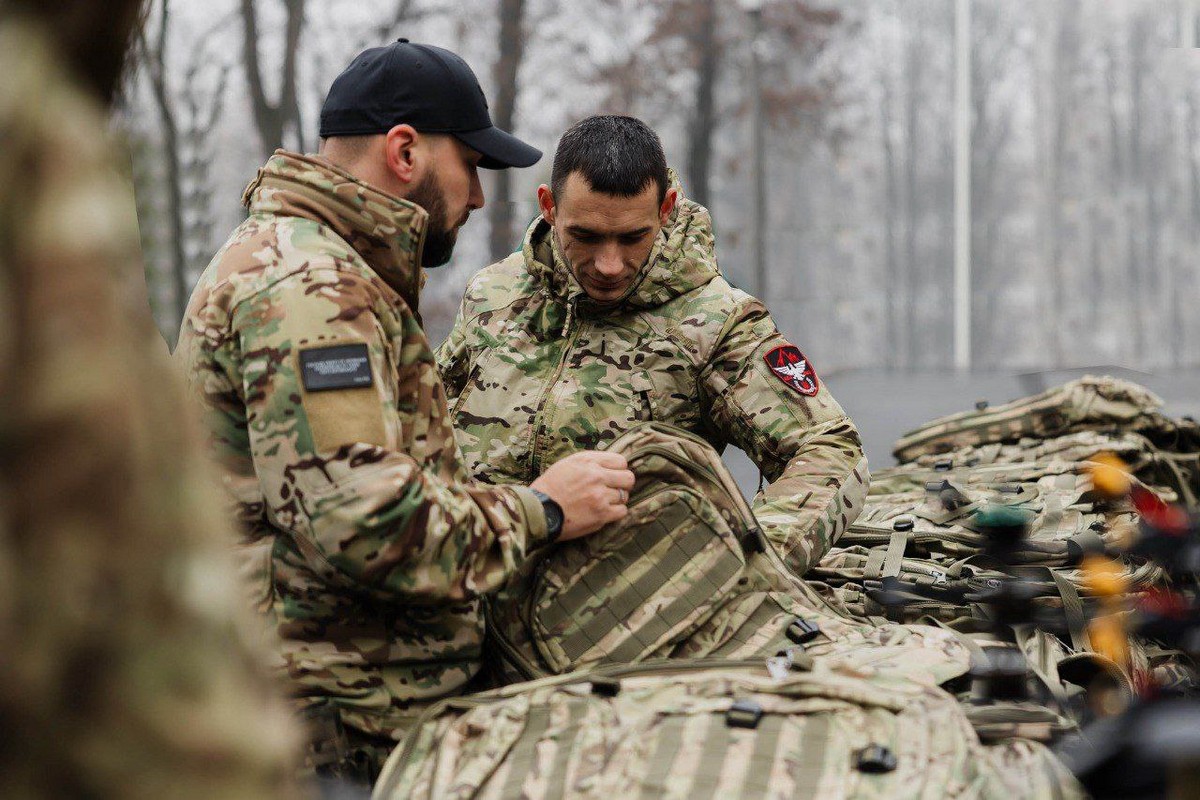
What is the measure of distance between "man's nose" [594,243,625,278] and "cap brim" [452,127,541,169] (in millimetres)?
796

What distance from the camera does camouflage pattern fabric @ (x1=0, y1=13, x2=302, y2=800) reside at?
719 mm

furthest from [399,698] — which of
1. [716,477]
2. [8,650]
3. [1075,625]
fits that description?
[8,650]

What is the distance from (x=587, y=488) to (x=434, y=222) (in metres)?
0.60

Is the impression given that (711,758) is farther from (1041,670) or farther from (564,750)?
(1041,670)

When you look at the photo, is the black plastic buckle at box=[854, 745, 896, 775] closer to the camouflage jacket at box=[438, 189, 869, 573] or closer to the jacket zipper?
the camouflage jacket at box=[438, 189, 869, 573]

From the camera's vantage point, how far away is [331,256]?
242 cm

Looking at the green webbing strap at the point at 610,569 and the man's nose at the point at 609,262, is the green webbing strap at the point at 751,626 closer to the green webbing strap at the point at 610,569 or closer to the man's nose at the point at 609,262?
the green webbing strap at the point at 610,569

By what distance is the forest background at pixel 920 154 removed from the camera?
1482 centimetres

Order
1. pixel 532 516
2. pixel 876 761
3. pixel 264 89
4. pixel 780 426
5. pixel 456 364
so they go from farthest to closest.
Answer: pixel 264 89
pixel 456 364
pixel 780 426
pixel 532 516
pixel 876 761

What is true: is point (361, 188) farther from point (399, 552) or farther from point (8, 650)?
point (8, 650)

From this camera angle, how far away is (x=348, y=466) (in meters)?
2.24

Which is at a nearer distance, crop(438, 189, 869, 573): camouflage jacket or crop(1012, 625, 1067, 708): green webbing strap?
crop(1012, 625, 1067, 708): green webbing strap

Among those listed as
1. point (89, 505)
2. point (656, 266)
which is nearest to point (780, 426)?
point (656, 266)

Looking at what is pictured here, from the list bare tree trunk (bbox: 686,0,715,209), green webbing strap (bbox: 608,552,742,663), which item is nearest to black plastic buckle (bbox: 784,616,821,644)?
green webbing strap (bbox: 608,552,742,663)
